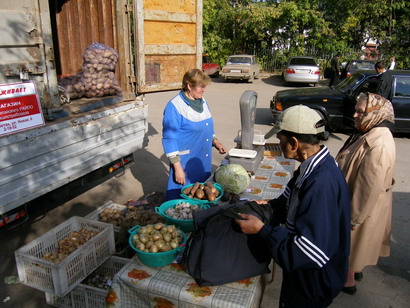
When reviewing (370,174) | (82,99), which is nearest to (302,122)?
(370,174)

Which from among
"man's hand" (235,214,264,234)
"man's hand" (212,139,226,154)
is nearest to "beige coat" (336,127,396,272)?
"man's hand" (235,214,264,234)

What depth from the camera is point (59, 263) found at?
2.78m

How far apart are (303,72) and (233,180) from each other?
16057mm

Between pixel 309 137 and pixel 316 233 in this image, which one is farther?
pixel 309 137

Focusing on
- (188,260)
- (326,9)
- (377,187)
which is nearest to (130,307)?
(188,260)

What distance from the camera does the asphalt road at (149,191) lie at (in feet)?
12.2

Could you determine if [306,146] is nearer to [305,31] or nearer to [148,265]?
[148,265]

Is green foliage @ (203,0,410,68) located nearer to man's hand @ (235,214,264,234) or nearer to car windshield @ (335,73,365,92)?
car windshield @ (335,73,365,92)

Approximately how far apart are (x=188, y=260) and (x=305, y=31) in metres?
24.0

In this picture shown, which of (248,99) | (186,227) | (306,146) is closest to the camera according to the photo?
(306,146)

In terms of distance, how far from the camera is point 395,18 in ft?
74.1

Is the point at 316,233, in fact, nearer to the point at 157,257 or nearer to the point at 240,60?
the point at 157,257

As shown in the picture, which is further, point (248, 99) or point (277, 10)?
point (277, 10)

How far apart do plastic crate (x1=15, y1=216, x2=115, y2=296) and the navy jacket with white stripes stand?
1.66 meters
